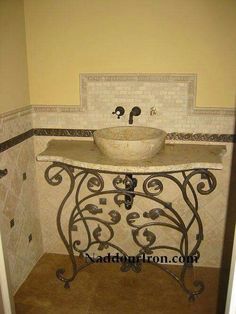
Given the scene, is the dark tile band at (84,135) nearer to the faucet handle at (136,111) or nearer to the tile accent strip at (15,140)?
the tile accent strip at (15,140)

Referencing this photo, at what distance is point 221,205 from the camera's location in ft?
6.81

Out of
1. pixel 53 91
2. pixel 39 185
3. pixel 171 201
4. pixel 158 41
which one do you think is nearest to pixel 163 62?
pixel 158 41

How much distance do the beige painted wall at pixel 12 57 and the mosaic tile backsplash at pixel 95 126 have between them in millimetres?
91

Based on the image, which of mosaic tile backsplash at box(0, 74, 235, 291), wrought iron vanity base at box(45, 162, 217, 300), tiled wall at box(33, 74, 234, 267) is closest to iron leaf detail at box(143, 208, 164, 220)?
wrought iron vanity base at box(45, 162, 217, 300)

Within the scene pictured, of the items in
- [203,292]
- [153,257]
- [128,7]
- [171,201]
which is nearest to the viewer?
[128,7]

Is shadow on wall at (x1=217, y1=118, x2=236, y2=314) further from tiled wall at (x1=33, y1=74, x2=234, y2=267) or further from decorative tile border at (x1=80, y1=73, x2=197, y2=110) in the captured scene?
decorative tile border at (x1=80, y1=73, x2=197, y2=110)

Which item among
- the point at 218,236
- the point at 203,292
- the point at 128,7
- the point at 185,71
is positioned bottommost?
the point at 203,292

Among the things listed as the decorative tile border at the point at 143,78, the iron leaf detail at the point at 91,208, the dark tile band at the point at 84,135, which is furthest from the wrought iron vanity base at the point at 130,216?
the decorative tile border at the point at 143,78

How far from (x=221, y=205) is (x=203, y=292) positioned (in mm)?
572

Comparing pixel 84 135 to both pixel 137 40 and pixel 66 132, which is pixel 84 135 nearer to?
pixel 66 132

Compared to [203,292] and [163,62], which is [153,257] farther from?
[163,62]

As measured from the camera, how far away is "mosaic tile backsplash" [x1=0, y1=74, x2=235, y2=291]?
1.88 meters

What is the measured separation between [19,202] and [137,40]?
49.0 inches

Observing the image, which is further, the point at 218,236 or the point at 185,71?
the point at 218,236
